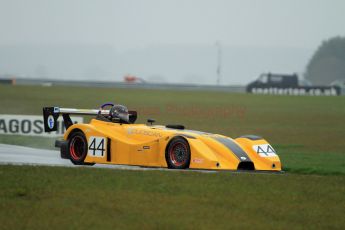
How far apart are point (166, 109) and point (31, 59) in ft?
504

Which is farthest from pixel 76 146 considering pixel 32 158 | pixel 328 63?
pixel 328 63

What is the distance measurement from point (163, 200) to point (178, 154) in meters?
3.90

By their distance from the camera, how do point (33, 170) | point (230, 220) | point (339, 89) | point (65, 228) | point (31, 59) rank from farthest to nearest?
point (31, 59)
point (339, 89)
point (33, 170)
point (230, 220)
point (65, 228)

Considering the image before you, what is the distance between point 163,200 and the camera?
1187cm

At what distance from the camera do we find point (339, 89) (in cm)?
6575

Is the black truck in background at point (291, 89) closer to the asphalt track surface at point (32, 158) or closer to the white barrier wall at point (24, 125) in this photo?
the white barrier wall at point (24, 125)

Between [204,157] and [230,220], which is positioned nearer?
[230,220]

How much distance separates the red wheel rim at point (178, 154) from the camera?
1556 cm

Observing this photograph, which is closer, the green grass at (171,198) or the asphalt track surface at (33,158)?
the green grass at (171,198)

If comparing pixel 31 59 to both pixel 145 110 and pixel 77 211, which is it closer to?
pixel 145 110

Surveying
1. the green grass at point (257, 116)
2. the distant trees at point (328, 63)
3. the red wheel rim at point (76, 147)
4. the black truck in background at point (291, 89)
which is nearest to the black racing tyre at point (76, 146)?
the red wheel rim at point (76, 147)

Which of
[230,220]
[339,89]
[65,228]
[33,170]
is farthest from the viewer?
[339,89]

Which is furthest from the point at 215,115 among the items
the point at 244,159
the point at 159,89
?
the point at 159,89

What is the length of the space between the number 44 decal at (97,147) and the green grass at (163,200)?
6.35 feet
